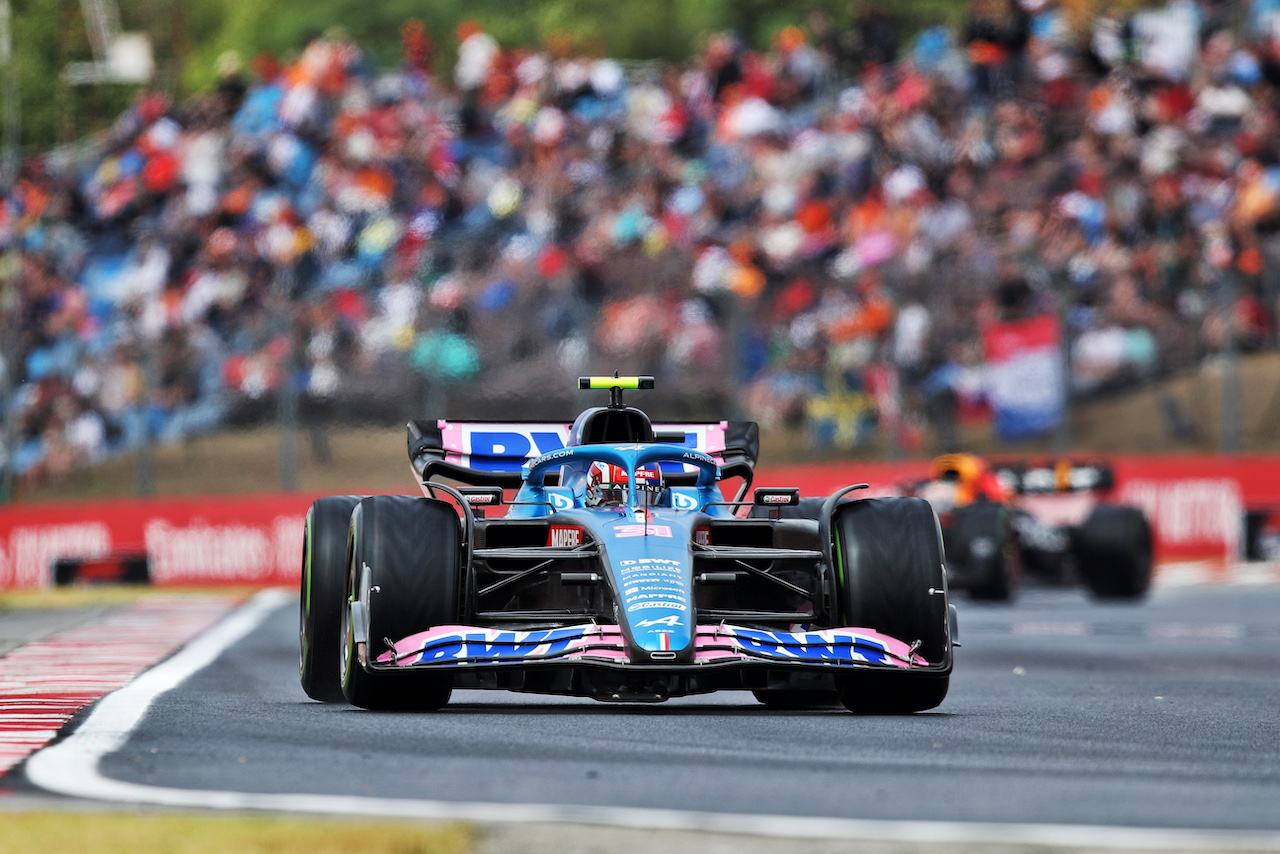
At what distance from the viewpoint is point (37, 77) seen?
48.2 m

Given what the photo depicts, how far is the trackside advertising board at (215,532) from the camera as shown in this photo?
936 inches

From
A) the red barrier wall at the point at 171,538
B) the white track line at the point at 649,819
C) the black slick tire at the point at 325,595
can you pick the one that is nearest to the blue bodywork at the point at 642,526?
the black slick tire at the point at 325,595

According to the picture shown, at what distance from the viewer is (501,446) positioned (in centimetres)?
1086

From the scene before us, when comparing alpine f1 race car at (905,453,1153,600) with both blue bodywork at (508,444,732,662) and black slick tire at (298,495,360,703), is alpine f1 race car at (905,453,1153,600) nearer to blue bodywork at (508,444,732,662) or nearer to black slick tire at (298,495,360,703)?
blue bodywork at (508,444,732,662)

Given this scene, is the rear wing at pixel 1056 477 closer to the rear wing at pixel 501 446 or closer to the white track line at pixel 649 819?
the rear wing at pixel 501 446

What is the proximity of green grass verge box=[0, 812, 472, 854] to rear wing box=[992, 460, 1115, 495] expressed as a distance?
14.9 metres

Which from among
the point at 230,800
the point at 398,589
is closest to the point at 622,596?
the point at 398,589

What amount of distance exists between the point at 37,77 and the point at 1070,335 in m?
32.3

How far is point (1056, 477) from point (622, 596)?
1200 centimetres

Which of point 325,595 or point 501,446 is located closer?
point 325,595

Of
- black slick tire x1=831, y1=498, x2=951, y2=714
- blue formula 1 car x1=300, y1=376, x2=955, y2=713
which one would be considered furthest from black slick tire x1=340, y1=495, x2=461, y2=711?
black slick tire x1=831, y1=498, x2=951, y2=714

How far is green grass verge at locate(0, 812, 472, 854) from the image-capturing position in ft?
14.9

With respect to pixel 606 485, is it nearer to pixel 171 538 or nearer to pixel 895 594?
pixel 895 594

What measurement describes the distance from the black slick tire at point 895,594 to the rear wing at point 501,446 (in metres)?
2.08
